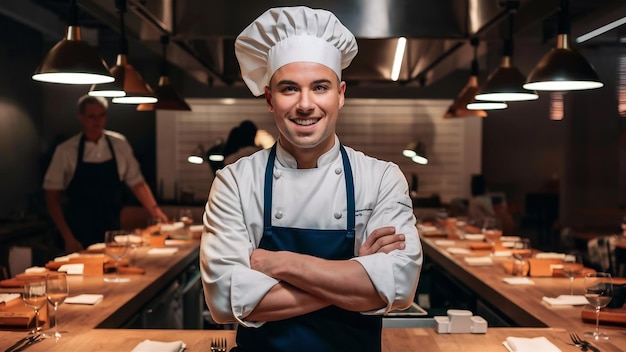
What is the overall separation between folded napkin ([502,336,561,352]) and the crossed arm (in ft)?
2.12

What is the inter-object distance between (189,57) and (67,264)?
2922mm

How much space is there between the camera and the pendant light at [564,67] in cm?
321

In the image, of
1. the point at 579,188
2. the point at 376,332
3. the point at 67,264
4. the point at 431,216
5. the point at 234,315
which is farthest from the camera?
the point at 579,188

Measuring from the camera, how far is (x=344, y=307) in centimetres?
175

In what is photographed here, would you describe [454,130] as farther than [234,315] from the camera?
Yes

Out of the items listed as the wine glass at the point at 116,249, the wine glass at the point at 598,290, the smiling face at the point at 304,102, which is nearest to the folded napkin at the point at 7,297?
the wine glass at the point at 116,249

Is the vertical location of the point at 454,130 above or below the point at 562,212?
above

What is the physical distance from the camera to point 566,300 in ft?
9.77

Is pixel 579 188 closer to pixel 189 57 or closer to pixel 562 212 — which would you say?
pixel 562 212

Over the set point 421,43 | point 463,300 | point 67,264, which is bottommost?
point 463,300

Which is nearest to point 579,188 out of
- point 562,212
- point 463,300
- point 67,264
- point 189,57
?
point 562,212

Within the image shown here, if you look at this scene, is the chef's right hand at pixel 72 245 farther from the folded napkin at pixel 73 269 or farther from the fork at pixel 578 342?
the fork at pixel 578 342

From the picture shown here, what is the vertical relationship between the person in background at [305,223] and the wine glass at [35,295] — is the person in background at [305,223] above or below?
above

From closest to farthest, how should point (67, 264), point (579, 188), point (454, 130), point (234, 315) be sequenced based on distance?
1. point (234, 315)
2. point (67, 264)
3. point (579, 188)
4. point (454, 130)
